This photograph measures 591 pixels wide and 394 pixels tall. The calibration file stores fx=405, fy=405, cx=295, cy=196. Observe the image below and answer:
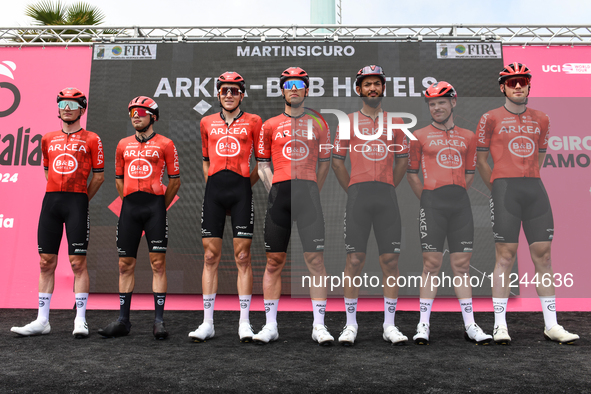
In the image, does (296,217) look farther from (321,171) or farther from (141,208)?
(141,208)

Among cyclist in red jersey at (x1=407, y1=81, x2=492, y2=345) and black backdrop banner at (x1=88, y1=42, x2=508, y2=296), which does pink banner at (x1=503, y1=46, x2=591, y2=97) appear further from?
cyclist in red jersey at (x1=407, y1=81, x2=492, y2=345)

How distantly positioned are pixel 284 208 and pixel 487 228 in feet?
10.6

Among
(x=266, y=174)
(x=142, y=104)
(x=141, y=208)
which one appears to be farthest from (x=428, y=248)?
(x=142, y=104)

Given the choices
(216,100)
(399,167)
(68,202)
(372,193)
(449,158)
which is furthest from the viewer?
(216,100)

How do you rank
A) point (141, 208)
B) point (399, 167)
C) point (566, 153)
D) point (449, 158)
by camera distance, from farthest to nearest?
point (566, 153) < point (141, 208) < point (399, 167) < point (449, 158)

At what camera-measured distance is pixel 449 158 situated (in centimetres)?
375

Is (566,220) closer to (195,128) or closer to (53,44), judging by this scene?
(195,128)

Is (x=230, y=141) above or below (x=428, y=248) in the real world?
above

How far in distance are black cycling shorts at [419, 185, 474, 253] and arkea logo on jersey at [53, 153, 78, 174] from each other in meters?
3.58

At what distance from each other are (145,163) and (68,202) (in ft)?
2.95

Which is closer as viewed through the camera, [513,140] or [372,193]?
[372,193]

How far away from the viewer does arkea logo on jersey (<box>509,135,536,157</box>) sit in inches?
150

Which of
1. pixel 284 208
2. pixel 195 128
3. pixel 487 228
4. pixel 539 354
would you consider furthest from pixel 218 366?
pixel 487 228

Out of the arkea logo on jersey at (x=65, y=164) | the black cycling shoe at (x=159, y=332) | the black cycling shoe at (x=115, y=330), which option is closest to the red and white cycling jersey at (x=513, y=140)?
the black cycling shoe at (x=159, y=332)
